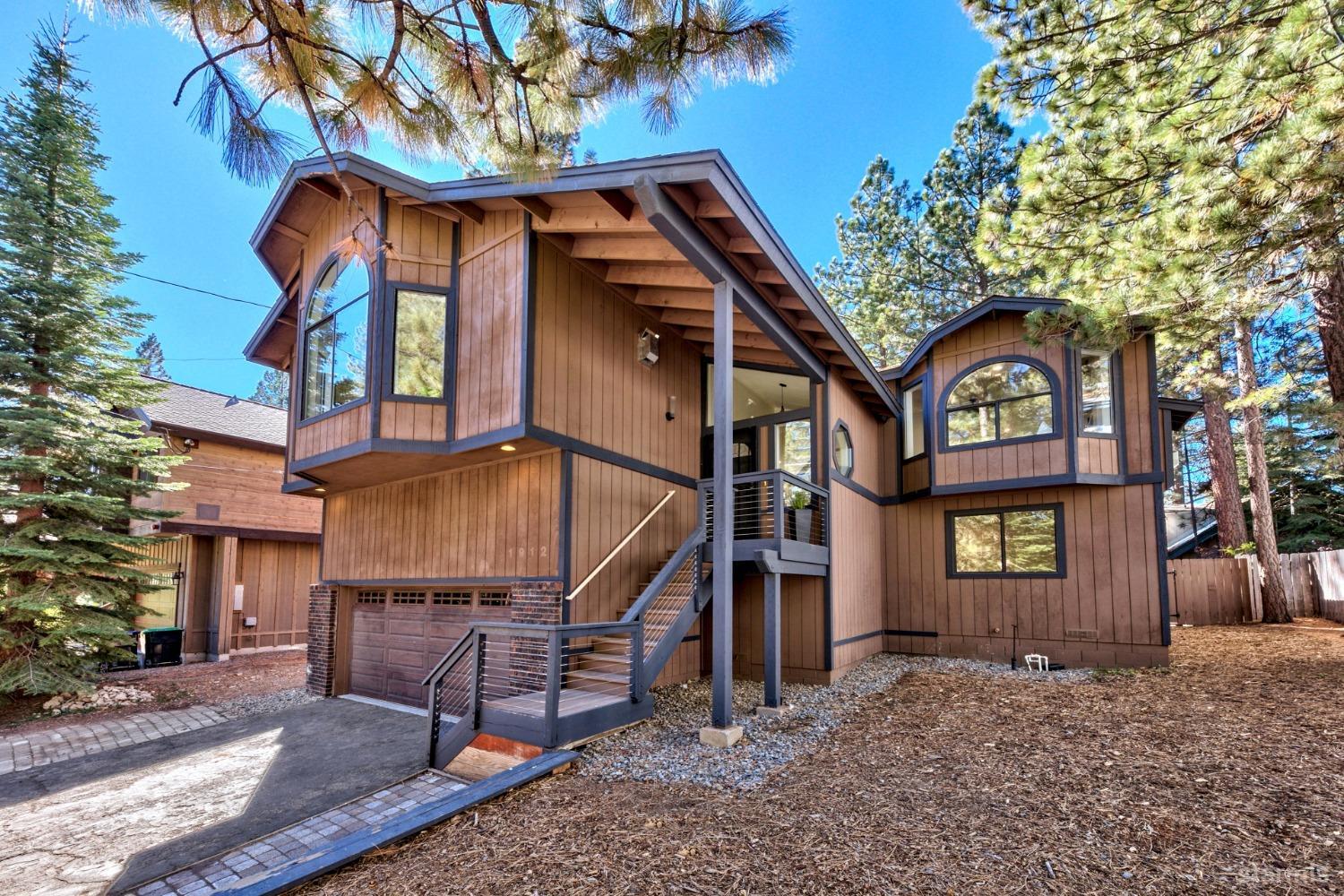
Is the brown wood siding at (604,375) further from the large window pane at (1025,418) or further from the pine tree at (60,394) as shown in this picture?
the pine tree at (60,394)

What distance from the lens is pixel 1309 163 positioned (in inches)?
174

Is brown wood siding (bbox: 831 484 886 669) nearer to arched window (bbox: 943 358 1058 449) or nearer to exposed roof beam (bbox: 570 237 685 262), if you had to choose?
arched window (bbox: 943 358 1058 449)

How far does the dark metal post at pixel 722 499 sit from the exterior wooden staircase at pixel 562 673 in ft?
2.32

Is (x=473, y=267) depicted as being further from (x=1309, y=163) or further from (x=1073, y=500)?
(x=1073, y=500)

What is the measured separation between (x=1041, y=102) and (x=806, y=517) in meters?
4.94

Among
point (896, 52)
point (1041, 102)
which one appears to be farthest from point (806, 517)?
point (896, 52)

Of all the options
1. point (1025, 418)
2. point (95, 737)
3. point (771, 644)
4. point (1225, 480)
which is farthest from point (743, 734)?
point (1225, 480)

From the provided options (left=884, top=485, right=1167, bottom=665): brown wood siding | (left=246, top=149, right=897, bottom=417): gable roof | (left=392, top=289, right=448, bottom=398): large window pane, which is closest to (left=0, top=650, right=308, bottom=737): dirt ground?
(left=246, top=149, right=897, bottom=417): gable roof

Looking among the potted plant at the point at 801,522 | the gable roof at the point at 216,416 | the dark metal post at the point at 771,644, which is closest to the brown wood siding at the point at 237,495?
the gable roof at the point at 216,416

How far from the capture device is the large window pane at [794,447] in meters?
8.81

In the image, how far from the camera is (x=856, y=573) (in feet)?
30.3

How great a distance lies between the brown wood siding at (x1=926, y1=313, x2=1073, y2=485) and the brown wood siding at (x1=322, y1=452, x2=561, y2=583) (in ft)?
20.6

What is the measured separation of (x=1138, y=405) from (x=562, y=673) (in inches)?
332

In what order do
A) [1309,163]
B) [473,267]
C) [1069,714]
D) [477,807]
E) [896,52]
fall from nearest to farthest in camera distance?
[477,807] → [1309,163] → [1069,714] → [473,267] → [896,52]
